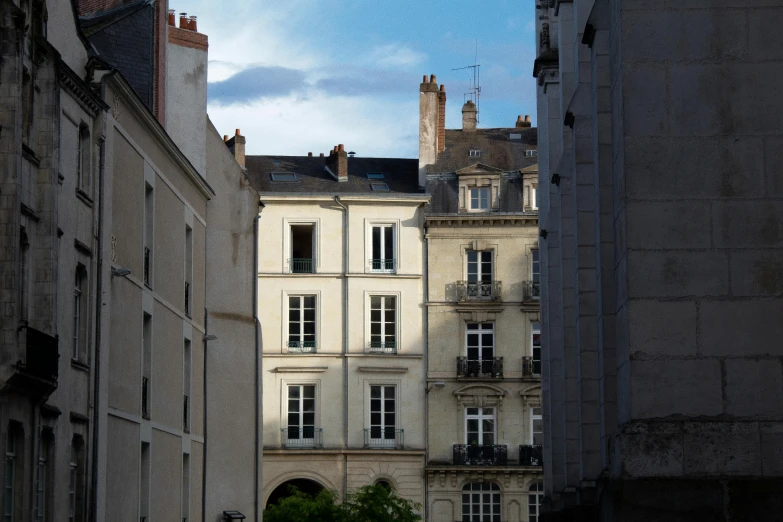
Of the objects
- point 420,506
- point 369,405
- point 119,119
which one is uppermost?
point 119,119

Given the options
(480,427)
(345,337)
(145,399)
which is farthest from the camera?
(345,337)

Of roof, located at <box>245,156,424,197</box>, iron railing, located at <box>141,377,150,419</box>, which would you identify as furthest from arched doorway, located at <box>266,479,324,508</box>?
iron railing, located at <box>141,377,150,419</box>

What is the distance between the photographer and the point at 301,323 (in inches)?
2335

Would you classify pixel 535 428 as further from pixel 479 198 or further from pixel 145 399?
pixel 145 399

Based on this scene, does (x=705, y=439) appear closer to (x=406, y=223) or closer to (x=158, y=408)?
(x=158, y=408)

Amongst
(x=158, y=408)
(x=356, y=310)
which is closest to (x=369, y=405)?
(x=356, y=310)

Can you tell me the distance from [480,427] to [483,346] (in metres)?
3.16

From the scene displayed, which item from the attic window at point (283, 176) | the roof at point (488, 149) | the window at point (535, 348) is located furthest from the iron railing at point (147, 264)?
the roof at point (488, 149)

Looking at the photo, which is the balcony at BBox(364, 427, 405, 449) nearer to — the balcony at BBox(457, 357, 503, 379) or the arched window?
the balcony at BBox(457, 357, 503, 379)

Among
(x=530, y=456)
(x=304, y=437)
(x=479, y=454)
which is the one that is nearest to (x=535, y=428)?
(x=530, y=456)

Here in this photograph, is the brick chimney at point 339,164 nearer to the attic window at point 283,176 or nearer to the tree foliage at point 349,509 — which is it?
the attic window at point 283,176

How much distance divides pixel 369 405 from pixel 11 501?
37.7m

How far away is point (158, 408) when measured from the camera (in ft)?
103

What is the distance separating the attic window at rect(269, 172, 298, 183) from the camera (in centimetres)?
6250
